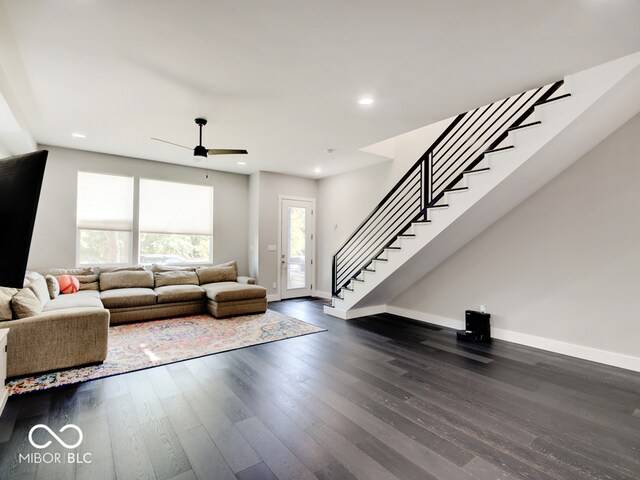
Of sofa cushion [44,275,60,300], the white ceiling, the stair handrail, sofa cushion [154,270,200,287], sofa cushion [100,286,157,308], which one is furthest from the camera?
sofa cushion [154,270,200,287]

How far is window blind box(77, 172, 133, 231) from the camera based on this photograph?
550 centimetres

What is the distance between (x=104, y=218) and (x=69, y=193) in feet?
2.09

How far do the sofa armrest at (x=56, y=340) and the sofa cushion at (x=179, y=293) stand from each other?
5.98 feet

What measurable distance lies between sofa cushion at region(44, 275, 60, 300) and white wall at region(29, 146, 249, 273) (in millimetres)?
925

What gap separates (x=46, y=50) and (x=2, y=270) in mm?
2145

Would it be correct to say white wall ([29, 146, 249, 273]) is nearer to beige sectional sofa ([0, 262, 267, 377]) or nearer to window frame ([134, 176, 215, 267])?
window frame ([134, 176, 215, 267])

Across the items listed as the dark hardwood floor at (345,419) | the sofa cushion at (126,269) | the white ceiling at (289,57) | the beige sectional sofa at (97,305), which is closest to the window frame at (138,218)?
the sofa cushion at (126,269)

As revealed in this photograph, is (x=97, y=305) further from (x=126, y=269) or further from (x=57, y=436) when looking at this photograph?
(x=57, y=436)

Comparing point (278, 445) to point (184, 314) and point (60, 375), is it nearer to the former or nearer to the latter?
point (60, 375)

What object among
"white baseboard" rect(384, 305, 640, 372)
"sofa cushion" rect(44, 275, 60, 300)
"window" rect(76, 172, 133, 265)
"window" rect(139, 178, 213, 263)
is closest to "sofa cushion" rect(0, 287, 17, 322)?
"sofa cushion" rect(44, 275, 60, 300)

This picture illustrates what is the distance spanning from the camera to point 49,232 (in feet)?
17.1

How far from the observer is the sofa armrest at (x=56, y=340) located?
9.63 feet

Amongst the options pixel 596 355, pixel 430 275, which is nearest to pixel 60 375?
pixel 430 275

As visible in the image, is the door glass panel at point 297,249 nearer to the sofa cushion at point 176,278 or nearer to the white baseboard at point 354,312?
the white baseboard at point 354,312
